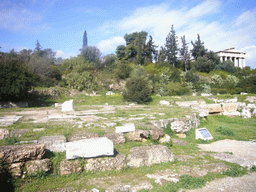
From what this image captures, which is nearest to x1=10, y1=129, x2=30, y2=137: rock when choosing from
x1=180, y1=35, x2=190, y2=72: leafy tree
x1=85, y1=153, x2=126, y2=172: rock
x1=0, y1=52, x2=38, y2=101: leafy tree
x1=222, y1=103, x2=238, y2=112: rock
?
x1=85, y1=153, x2=126, y2=172: rock

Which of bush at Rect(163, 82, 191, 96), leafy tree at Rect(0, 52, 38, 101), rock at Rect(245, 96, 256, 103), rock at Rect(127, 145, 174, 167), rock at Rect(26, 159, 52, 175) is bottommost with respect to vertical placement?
rock at Rect(127, 145, 174, 167)

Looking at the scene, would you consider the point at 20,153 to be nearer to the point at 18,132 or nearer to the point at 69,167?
the point at 69,167

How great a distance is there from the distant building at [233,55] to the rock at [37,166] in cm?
6117

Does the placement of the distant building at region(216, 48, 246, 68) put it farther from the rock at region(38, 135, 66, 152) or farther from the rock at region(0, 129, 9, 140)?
the rock at region(0, 129, 9, 140)

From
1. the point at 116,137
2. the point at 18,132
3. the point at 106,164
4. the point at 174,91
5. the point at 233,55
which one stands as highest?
the point at 233,55

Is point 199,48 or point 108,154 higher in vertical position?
point 199,48

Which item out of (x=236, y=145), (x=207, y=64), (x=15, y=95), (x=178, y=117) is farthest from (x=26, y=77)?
(x=207, y=64)

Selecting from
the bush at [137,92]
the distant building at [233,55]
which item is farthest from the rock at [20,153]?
the distant building at [233,55]

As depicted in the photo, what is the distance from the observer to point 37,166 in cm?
341

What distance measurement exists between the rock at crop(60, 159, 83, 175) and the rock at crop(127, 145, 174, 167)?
3.44 feet

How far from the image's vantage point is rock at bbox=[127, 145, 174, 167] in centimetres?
411

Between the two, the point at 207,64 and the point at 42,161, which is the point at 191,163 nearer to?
the point at 42,161

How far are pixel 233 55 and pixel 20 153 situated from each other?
216 feet

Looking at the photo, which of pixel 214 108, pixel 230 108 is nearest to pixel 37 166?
pixel 214 108
